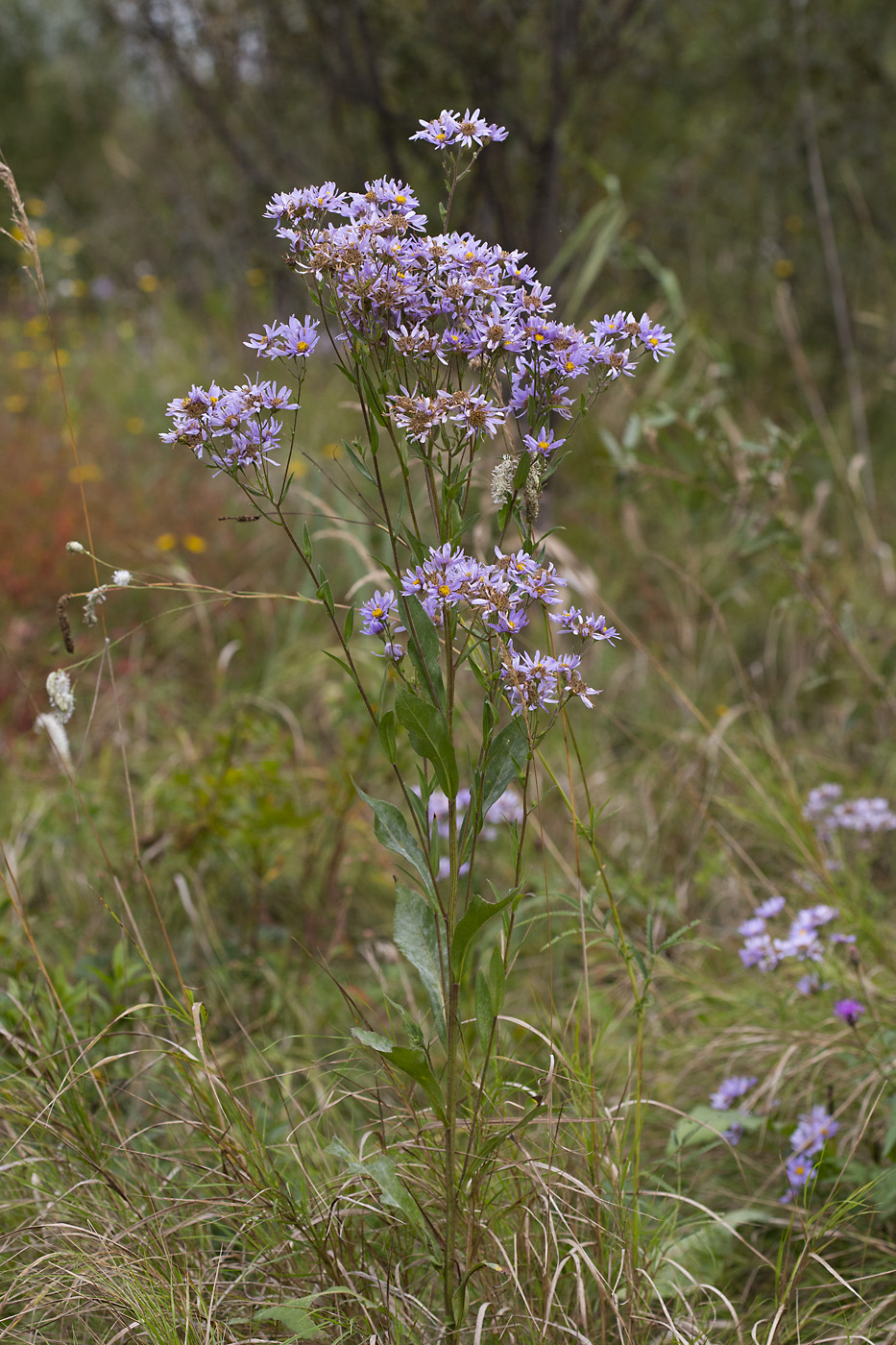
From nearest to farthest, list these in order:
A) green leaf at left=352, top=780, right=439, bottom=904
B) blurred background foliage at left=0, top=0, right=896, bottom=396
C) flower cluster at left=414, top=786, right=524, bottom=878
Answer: green leaf at left=352, top=780, right=439, bottom=904 < flower cluster at left=414, top=786, right=524, bottom=878 < blurred background foliage at left=0, top=0, right=896, bottom=396

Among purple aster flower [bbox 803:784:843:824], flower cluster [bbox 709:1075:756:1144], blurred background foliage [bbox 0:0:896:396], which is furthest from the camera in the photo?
blurred background foliage [bbox 0:0:896:396]

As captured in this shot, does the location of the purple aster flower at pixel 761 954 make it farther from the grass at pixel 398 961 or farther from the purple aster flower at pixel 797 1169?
the purple aster flower at pixel 797 1169

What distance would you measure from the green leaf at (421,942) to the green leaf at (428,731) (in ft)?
0.62

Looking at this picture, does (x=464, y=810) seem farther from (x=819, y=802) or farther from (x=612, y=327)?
(x=612, y=327)

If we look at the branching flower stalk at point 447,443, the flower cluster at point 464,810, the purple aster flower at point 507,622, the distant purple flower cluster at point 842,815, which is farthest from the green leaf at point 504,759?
the distant purple flower cluster at point 842,815

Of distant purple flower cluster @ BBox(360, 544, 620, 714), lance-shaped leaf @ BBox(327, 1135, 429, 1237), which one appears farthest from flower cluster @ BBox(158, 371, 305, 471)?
lance-shaped leaf @ BBox(327, 1135, 429, 1237)

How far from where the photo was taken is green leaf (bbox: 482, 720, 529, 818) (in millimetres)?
1185

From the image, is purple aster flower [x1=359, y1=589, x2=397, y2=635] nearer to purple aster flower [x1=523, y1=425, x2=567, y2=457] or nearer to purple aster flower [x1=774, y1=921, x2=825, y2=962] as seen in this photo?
purple aster flower [x1=523, y1=425, x2=567, y2=457]

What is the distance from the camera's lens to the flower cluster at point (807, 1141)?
5.10 ft

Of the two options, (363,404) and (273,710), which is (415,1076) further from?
(273,710)

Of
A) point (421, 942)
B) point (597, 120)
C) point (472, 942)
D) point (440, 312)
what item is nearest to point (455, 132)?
point (440, 312)

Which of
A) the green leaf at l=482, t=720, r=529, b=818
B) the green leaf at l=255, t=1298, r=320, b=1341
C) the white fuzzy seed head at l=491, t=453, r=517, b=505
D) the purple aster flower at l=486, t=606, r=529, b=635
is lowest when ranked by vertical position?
the green leaf at l=255, t=1298, r=320, b=1341

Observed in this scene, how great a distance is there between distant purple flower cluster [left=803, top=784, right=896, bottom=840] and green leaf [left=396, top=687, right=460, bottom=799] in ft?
4.48

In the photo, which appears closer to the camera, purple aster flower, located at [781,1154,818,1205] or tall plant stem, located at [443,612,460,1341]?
tall plant stem, located at [443,612,460,1341]
